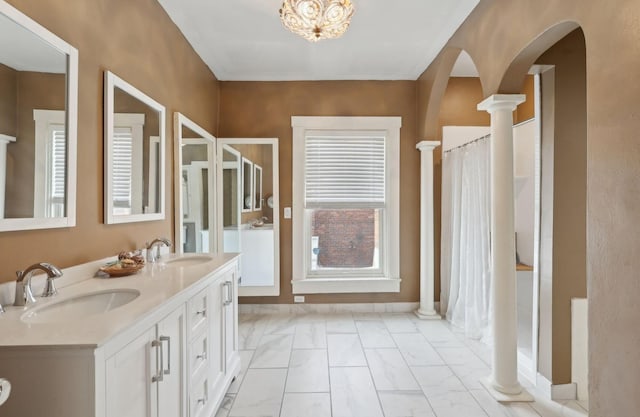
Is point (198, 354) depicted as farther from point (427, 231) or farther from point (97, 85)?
point (427, 231)

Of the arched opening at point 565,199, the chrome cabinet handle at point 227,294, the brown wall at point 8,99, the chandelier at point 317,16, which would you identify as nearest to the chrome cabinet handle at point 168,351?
the chrome cabinet handle at point 227,294

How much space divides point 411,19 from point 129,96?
2.18 m

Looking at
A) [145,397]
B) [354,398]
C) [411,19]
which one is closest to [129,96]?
[145,397]

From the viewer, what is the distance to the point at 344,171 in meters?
3.93

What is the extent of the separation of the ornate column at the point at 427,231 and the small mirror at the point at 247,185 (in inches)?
77.1

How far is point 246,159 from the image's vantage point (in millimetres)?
3855

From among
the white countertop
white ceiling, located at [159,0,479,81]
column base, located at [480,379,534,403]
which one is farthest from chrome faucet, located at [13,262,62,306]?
column base, located at [480,379,534,403]

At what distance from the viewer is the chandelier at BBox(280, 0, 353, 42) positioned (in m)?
2.02

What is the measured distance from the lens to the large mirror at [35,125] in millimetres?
1197

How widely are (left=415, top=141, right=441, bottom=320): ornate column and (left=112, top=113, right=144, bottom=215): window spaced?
9.28ft

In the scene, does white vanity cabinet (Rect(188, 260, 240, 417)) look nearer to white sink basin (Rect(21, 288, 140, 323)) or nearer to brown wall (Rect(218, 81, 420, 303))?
white sink basin (Rect(21, 288, 140, 323))

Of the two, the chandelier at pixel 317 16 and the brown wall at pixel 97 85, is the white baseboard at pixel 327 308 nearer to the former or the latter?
the brown wall at pixel 97 85

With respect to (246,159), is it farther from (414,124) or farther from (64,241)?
(64,241)

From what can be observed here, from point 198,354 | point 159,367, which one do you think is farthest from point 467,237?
A: point 159,367
